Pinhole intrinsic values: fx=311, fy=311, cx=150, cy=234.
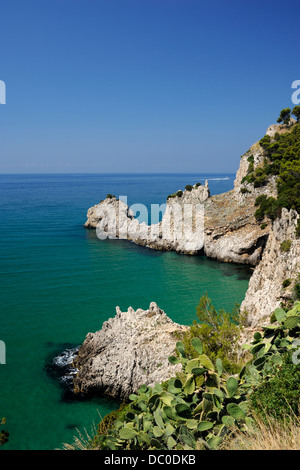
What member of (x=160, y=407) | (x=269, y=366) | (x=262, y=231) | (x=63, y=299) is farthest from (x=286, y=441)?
(x=262, y=231)

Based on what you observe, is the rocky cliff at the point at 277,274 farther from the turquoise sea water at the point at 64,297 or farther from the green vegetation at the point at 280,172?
the turquoise sea water at the point at 64,297

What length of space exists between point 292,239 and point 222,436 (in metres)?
19.3

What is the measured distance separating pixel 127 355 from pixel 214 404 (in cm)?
1079

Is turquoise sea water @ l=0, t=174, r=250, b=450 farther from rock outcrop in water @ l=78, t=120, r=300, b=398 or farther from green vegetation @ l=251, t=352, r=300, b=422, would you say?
green vegetation @ l=251, t=352, r=300, b=422

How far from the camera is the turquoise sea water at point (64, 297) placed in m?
16.0

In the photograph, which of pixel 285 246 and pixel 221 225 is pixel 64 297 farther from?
pixel 221 225

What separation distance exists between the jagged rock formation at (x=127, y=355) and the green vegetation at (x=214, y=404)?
26.7 ft

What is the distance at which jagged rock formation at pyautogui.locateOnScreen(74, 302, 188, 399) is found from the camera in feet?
52.9

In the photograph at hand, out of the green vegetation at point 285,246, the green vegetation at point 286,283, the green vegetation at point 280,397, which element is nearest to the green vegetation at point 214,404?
the green vegetation at point 280,397

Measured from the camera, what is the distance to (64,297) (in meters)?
31.4

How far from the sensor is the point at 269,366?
7324mm

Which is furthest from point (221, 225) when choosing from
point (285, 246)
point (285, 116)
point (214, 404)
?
point (214, 404)

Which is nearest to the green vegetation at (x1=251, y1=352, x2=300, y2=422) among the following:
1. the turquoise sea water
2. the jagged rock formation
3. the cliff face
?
the jagged rock formation

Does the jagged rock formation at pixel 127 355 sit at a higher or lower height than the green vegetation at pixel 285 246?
lower
